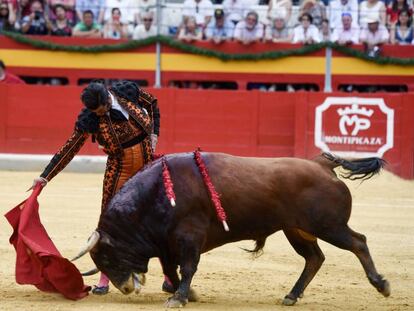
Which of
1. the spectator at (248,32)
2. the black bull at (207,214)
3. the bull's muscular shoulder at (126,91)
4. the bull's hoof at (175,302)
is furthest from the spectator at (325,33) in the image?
the bull's hoof at (175,302)

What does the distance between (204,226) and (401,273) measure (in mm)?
2054

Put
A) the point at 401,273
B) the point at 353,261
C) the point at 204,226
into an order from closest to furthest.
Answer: the point at 204,226 → the point at 401,273 → the point at 353,261

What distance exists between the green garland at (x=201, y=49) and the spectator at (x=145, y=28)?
12 cm

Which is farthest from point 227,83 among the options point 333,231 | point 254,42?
point 333,231

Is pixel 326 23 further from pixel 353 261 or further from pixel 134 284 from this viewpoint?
pixel 134 284

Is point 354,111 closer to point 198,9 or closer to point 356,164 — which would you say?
point 198,9

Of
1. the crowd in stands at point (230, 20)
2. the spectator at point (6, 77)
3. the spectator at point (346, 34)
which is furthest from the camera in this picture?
the spectator at point (346, 34)

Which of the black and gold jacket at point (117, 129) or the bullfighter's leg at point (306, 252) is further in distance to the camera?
the bullfighter's leg at point (306, 252)

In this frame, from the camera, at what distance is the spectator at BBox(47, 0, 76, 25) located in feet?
46.9

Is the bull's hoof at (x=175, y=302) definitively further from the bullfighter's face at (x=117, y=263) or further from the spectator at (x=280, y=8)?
the spectator at (x=280, y=8)

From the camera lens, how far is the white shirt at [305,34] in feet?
46.2

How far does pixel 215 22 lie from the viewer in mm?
14297

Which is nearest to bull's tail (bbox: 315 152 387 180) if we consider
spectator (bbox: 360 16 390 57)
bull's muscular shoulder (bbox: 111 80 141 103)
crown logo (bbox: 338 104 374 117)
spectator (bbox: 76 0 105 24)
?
bull's muscular shoulder (bbox: 111 80 141 103)

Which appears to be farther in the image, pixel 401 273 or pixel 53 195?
pixel 53 195
